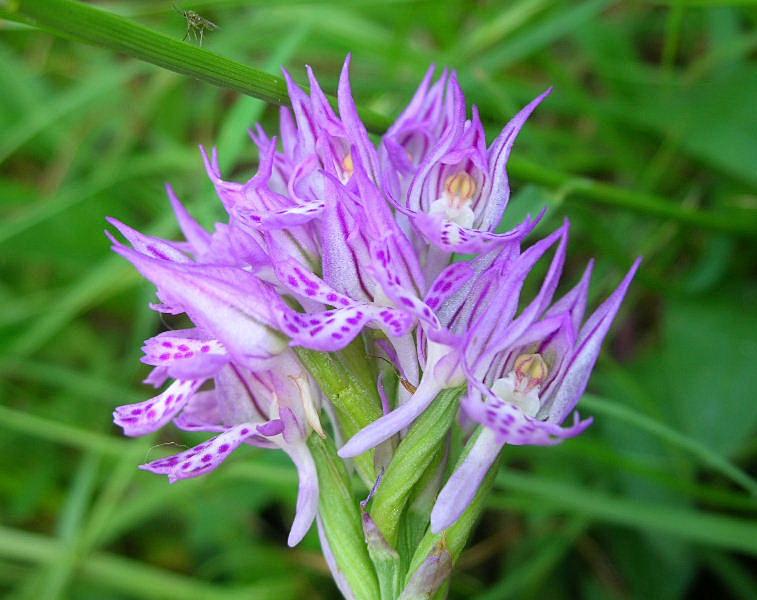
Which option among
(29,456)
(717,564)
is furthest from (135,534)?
(717,564)

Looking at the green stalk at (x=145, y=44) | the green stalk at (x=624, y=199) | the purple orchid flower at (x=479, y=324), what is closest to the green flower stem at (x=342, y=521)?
the purple orchid flower at (x=479, y=324)

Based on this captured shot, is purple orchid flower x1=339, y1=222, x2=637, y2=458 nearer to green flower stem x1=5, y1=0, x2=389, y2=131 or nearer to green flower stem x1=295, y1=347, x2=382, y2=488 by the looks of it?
green flower stem x1=295, y1=347, x2=382, y2=488

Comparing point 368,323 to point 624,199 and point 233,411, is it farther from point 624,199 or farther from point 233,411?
point 624,199

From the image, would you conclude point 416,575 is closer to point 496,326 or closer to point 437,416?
point 437,416

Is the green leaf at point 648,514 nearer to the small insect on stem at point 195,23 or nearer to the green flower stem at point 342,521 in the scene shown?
the green flower stem at point 342,521

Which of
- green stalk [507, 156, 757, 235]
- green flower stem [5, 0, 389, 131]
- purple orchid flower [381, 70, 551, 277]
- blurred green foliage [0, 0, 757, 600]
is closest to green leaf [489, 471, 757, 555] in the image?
blurred green foliage [0, 0, 757, 600]

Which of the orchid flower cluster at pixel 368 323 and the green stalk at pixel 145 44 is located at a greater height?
the green stalk at pixel 145 44
